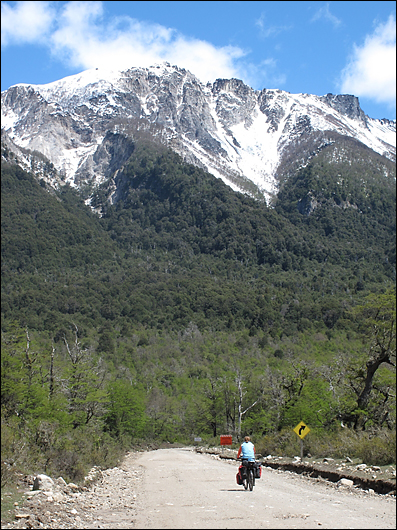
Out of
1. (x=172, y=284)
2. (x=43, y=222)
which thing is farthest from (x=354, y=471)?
(x=43, y=222)

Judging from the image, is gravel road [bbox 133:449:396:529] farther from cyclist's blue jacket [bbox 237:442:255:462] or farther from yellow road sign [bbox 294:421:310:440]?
yellow road sign [bbox 294:421:310:440]

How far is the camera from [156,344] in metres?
119

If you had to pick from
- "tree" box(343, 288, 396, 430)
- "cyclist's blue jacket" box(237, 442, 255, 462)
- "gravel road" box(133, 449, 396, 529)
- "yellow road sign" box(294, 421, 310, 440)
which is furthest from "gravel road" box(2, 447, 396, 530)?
"tree" box(343, 288, 396, 430)

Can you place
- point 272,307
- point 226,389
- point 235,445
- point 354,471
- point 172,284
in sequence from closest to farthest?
1. point 354,471
2. point 235,445
3. point 226,389
4. point 272,307
5. point 172,284

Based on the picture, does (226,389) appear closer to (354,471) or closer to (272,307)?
(354,471)

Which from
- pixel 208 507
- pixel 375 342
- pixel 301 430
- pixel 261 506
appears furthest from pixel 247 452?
pixel 375 342

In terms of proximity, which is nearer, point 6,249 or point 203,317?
point 203,317

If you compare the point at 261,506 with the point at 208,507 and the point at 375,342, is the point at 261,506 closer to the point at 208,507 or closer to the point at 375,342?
the point at 208,507

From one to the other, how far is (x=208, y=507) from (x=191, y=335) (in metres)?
116

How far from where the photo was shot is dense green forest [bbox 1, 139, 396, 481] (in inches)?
916

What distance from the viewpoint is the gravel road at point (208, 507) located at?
872cm

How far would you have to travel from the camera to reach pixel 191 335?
413 ft

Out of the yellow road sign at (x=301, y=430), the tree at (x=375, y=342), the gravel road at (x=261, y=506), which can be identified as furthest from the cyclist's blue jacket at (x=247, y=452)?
the tree at (x=375, y=342)

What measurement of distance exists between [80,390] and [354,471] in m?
17.6
